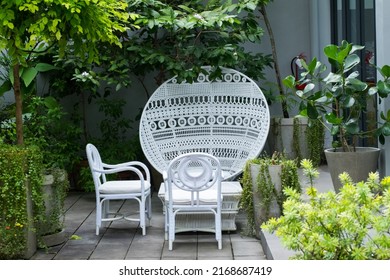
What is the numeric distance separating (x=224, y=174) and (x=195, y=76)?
3.75 ft

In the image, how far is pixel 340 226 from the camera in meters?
3.44

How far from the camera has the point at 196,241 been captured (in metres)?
6.48

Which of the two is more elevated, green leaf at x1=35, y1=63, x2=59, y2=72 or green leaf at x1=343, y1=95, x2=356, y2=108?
green leaf at x1=35, y1=63, x2=59, y2=72

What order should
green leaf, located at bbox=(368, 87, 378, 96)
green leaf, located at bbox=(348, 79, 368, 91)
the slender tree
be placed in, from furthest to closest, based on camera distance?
green leaf, located at bbox=(348, 79, 368, 91), green leaf, located at bbox=(368, 87, 378, 96), the slender tree

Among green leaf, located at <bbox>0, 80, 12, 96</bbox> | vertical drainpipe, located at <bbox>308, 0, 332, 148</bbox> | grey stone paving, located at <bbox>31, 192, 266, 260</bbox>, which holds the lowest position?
grey stone paving, located at <bbox>31, 192, 266, 260</bbox>

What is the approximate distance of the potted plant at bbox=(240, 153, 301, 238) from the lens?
638 centimetres

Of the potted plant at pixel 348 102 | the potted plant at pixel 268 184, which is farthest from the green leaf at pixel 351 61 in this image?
the potted plant at pixel 268 184

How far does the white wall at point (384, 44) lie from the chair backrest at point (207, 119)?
1.55m

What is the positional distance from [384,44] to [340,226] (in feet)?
11.2

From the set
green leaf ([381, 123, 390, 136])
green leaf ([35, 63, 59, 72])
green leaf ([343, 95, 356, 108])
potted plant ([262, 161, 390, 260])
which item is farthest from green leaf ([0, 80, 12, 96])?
potted plant ([262, 161, 390, 260])

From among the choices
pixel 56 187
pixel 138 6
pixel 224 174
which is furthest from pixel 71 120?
pixel 56 187

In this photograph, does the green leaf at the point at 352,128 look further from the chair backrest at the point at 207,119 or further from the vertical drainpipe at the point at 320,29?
the vertical drainpipe at the point at 320,29

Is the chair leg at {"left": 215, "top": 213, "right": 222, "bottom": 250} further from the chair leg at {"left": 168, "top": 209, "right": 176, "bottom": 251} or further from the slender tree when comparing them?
the slender tree

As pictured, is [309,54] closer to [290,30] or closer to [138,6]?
[290,30]
